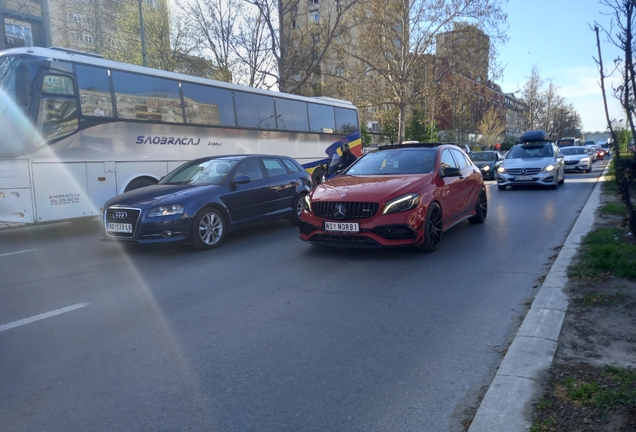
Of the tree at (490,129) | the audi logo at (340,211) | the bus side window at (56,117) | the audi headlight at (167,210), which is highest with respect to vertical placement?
the tree at (490,129)

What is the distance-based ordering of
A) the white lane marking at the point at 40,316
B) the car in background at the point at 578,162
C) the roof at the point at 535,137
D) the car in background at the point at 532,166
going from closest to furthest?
1. the white lane marking at the point at 40,316
2. the car in background at the point at 532,166
3. the roof at the point at 535,137
4. the car in background at the point at 578,162

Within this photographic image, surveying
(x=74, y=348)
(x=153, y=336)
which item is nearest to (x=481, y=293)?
(x=153, y=336)

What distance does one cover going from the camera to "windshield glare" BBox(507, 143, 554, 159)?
18.3 meters

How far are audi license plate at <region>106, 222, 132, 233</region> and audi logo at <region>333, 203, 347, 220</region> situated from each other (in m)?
3.28

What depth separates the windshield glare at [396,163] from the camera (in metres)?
8.44

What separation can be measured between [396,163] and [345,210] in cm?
190

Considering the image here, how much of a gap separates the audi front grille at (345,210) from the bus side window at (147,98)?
656 cm

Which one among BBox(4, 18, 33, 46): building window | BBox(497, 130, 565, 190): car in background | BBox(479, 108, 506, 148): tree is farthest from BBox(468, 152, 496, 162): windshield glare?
BBox(479, 108, 506, 148): tree

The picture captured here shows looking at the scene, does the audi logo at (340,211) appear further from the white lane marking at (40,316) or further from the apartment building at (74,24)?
the apartment building at (74,24)

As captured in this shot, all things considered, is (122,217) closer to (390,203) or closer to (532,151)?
(390,203)

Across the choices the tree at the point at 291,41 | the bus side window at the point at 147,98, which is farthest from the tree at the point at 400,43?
the bus side window at the point at 147,98

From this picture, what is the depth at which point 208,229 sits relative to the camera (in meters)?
8.62

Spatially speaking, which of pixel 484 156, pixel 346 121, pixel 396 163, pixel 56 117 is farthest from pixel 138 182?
pixel 484 156

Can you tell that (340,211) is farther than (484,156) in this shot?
No
